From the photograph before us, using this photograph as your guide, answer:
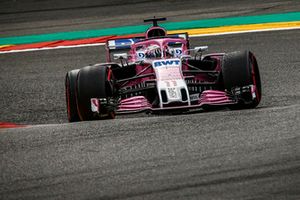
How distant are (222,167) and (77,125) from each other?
94.4 inches

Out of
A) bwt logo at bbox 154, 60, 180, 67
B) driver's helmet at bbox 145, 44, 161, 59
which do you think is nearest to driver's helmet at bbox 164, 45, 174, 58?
driver's helmet at bbox 145, 44, 161, 59

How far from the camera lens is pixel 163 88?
32.3 ft

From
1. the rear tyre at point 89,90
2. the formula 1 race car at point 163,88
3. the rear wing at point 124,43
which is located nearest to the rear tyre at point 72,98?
the formula 1 race car at point 163,88

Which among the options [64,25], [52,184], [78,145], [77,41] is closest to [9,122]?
[78,145]

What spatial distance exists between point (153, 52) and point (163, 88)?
49.2 inches

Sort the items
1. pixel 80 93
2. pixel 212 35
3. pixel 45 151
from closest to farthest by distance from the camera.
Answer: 1. pixel 45 151
2. pixel 80 93
3. pixel 212 35

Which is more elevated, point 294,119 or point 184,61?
point 184,61

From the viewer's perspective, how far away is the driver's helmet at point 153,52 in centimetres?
1100

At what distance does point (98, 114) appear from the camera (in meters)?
9.85

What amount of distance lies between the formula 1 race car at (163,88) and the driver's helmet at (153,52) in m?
0.03

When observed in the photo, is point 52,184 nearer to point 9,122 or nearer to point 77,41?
point 9,122

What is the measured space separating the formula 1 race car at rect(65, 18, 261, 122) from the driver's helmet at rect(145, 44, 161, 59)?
0.03m

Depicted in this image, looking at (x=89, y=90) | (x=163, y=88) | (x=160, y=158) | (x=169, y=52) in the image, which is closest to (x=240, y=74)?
(x=163, y=88)

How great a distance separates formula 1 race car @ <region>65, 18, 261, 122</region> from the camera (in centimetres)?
979
